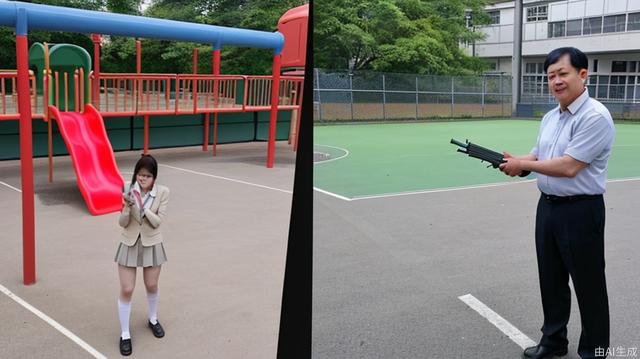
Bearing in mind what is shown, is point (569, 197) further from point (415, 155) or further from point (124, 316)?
point (415, 155)

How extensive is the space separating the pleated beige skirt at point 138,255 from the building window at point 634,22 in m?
3.68

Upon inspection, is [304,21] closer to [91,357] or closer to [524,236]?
[524,236]

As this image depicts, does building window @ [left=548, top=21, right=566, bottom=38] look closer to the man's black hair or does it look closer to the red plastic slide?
the man's black hair

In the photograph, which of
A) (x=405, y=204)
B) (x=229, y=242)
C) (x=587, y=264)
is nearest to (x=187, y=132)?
(x=405, y=204)

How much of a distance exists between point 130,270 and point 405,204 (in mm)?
3862

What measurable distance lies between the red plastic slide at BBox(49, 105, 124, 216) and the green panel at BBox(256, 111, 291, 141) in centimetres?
543

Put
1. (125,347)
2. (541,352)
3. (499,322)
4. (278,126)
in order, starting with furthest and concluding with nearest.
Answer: (278,126) → (499,322) → (125,347) → (541,352)

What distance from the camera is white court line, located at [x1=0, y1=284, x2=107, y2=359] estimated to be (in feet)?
8.75

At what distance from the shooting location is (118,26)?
685 cm

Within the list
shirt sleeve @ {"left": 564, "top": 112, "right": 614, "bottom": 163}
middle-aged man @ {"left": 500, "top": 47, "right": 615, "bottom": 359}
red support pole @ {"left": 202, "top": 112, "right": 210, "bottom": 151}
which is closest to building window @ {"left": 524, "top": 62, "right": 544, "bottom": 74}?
middle-aged man @ {"left": 500, "top": 47, "right": 615, "bottom": 359}

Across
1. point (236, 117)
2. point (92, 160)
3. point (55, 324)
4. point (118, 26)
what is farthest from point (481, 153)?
point (236, 117)

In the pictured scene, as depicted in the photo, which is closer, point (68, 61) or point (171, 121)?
point (68, 61)

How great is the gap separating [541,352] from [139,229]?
69.0 inches

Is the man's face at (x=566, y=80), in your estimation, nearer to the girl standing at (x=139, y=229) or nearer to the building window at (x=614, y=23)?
the girl standing at (x=139, y=229)
